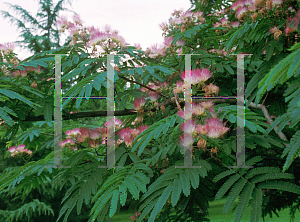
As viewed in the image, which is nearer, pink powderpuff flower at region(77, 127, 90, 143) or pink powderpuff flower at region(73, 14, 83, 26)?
pink powderpuff flower at region(77, 127, 90, 143)

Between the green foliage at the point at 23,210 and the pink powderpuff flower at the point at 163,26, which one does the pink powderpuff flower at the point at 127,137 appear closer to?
the pink powderpuff flower at the point at 163,26

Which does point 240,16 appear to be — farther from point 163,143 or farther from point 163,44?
point 163,143

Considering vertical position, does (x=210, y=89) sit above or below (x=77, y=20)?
below

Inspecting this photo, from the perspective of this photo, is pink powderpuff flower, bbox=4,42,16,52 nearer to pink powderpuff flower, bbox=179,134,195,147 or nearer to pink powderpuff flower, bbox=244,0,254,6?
pink powderpuff flower, bbox=179,134,195,147

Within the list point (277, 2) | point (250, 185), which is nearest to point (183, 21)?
point (277, 2)

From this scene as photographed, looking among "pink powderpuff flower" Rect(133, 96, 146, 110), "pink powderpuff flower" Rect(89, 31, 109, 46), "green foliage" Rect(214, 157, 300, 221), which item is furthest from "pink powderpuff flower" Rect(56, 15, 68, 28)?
"green foliage" Rect(214, 157, 300, 221)

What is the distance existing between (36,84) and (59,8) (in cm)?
1263

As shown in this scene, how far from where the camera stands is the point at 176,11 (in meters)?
3.49

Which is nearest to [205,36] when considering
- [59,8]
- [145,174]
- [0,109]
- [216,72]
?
[216,72]

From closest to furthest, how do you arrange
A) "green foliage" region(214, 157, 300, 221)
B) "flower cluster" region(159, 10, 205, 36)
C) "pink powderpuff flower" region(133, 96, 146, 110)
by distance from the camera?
"green foliage" region(214, 157, 300, 221) → "pink powderpuff flower" region(133, 96, 146, 110) → "flower cluster" region(159, 10, 205, 36)

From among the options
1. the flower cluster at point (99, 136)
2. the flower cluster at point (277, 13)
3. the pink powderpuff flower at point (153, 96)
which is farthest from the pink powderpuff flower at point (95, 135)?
the flower cluster at point (277, 13)

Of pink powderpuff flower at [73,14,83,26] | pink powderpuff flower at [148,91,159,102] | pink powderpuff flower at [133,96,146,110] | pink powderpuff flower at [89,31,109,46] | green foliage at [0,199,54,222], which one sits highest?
pink powderpuff flower at [73,14,83,26]

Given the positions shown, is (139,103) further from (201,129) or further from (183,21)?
(183,21)

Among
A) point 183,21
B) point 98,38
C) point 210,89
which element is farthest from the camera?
point 183,21
